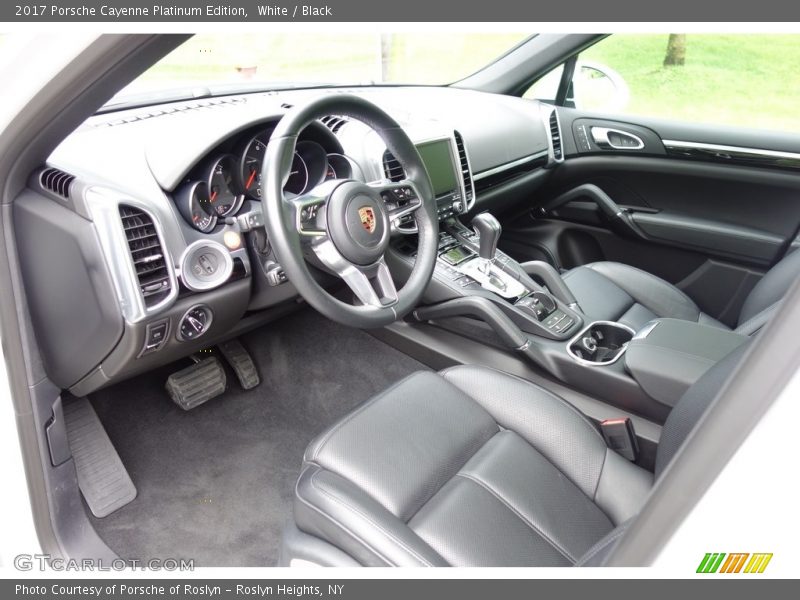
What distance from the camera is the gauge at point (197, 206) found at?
1.50m

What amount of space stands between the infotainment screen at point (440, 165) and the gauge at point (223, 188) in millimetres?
746

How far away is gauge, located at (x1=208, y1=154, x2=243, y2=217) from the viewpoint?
5.09ft

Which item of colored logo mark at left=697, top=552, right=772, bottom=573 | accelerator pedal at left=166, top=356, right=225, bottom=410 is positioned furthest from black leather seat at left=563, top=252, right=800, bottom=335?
colored logo mark at left=697, top=552, right=772, bottom=573

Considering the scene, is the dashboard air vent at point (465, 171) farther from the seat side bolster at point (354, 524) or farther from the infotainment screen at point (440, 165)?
the seat side bolster at point (354, 524)

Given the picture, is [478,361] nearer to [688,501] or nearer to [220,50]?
A: [220,50]

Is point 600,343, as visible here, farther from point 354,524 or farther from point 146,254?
point 146,254

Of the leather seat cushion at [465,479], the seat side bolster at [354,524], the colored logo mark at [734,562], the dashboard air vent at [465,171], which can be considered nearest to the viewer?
the colored logo mark at [734,562]

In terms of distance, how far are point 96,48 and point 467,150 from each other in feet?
5.62

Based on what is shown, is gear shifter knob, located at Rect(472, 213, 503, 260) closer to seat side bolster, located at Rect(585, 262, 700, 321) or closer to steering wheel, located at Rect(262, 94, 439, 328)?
seat side bolster, located at Rect(585, 262, 700, 321)

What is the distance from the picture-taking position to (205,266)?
5.08 feet

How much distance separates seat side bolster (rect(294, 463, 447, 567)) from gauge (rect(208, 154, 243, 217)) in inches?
28.8

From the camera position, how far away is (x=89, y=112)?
3.46ft

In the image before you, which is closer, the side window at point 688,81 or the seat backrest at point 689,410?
the seat backrest at point 689,410

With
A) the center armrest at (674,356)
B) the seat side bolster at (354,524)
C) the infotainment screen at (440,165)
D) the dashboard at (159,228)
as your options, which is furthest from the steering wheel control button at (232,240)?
the center armrest at (674,356)
